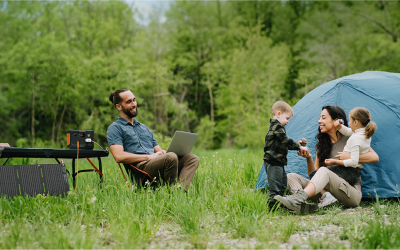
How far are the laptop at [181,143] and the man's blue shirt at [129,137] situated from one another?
1.37ft

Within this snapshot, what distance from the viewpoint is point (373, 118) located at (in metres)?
4.05

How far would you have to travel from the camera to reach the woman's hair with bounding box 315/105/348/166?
3990 mm

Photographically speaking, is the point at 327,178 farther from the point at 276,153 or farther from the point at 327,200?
the point at 276,153

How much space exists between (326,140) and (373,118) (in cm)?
61

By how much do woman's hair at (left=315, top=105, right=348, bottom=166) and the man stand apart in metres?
1.45

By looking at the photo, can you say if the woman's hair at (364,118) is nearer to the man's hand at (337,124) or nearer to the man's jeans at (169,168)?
the man's hand at (337,124)

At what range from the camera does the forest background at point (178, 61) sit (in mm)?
15484

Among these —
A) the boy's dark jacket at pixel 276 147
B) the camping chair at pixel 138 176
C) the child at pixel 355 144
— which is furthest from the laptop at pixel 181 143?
the child at pixel 355 144

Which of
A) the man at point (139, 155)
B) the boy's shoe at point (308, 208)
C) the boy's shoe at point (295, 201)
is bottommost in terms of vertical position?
the boy's shoe at point (308, 208)

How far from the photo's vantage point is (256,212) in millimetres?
3230

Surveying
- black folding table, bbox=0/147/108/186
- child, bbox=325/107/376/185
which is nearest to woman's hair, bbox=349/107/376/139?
child, bbox=325/107/376/185

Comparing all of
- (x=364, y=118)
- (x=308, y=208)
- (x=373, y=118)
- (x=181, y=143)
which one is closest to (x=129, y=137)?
(x=181, y=143)

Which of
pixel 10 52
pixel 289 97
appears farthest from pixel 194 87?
pixel 10 52

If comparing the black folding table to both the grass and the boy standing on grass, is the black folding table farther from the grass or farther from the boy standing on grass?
the boy standing on grass
